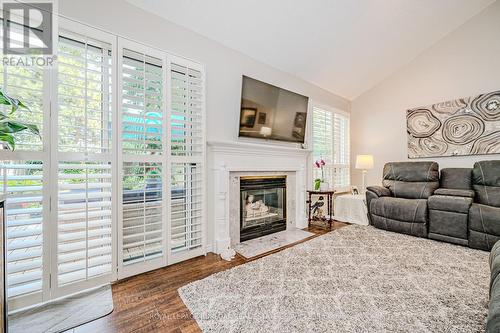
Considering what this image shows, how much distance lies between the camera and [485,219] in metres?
2.51

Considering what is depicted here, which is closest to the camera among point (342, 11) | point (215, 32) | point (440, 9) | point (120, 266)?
point (120, 266)

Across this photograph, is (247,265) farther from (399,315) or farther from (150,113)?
(150,113)

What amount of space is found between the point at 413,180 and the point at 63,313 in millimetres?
4559

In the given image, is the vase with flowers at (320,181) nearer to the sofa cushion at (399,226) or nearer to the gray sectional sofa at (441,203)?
the gray sectional sofa at (441,203)

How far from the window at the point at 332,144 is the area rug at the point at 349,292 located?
1949 mm

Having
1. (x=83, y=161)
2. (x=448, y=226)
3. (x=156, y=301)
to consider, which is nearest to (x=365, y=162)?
(x=448, y=226)

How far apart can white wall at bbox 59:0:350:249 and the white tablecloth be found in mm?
2203

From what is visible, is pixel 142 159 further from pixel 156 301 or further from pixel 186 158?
pixel 156 301

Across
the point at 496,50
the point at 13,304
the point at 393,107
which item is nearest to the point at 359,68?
the point at 393,107

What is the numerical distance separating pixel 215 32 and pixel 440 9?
10.9ft

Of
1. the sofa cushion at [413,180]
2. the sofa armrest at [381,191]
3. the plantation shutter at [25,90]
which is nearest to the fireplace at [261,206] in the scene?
the sofa armrest at [381,191]

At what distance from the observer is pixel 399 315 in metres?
1.46

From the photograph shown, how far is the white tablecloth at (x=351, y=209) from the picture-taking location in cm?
374

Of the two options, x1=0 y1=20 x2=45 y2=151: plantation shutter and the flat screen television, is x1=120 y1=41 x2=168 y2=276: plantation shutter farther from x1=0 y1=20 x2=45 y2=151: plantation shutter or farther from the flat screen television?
the flat screen television
